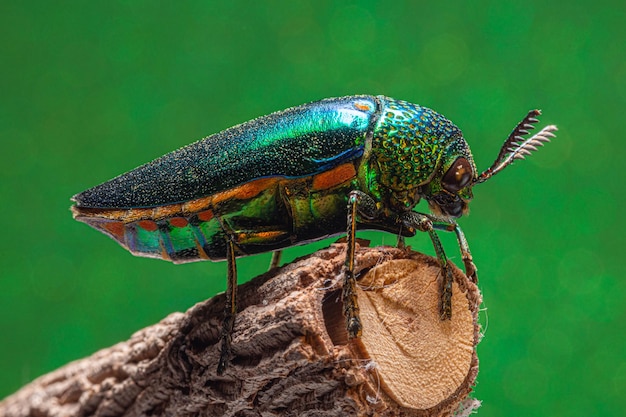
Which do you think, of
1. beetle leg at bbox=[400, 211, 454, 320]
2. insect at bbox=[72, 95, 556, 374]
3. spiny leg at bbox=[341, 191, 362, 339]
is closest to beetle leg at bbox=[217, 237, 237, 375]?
insect at bbox=[72, 95, 556, 374]

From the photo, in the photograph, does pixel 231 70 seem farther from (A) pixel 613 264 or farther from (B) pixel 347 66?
(A) pixel 613 264

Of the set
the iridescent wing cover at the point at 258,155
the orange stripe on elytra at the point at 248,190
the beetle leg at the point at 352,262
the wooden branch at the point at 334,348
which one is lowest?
the wooden branch at the point at 334,348

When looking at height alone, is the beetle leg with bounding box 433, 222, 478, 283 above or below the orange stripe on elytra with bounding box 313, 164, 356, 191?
below

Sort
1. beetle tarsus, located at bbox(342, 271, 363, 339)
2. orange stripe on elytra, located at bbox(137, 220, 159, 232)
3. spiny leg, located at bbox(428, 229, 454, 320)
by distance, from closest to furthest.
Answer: beetle tarsus, located at bbox(342, 271, 363, 339) < spiny leg, located at bbox(428, 229, 454, 320) < orange stripe on elytra, located at bbox(137, 220, 159, 232)

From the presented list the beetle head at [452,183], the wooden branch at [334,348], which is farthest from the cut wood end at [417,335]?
the beetle head at [452,183]

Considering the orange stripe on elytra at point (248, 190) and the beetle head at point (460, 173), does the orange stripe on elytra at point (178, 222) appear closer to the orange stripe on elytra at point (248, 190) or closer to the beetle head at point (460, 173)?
the orange stripe on elytra at point (248, 190)

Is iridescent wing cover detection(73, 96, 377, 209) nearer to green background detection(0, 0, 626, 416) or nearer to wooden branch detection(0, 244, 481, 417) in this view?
wooden branch detection(0, 244, 481, 417)
